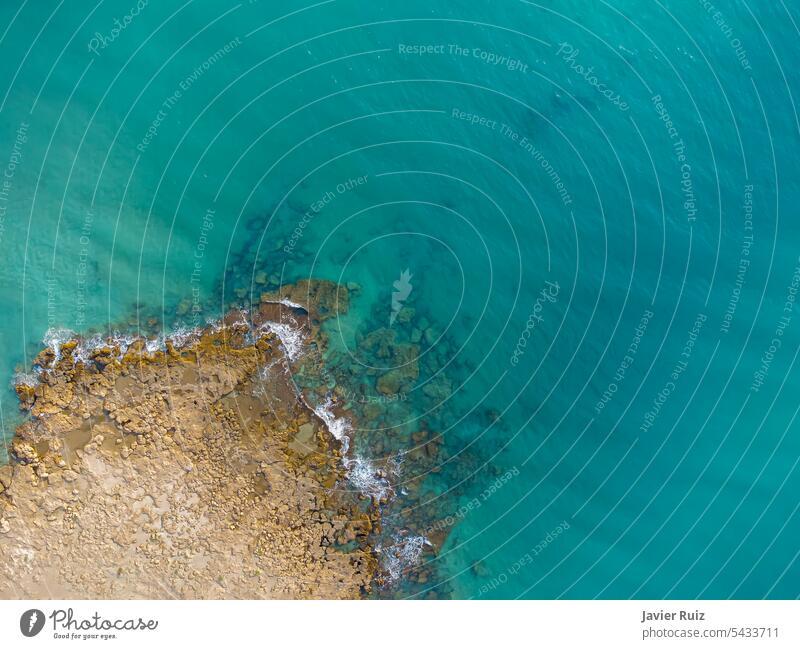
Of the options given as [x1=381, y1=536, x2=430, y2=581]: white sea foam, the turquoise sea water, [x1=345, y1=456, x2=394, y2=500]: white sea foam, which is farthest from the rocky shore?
the turquoise sea water

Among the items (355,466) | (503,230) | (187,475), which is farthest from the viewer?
(503,230)

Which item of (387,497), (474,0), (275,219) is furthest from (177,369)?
(474,0)

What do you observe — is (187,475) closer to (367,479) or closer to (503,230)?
(367,479)

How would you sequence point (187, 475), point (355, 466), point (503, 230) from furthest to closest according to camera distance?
1. point (503, 230)
2. point (355, 466)
3. point (187, 475)

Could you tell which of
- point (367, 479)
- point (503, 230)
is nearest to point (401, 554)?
point (367, 479)

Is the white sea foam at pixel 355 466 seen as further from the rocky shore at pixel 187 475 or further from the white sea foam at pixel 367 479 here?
the rocky shore at pixel 187 475
